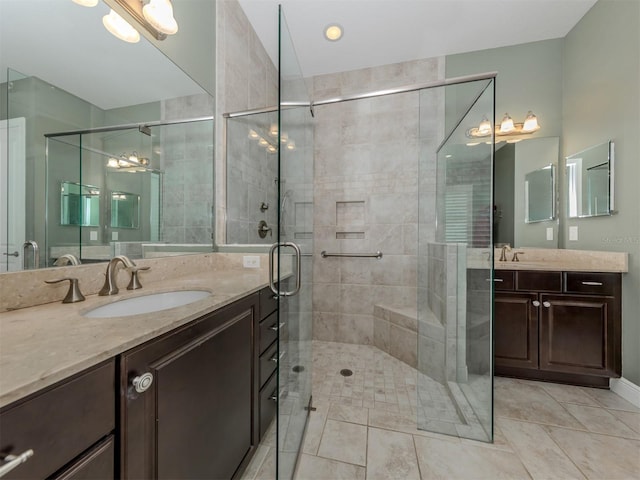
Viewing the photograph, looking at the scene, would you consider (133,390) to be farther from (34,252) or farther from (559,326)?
(559,326)

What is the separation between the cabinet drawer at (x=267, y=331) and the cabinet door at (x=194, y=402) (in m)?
0.09

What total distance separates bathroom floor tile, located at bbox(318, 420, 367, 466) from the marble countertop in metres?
0.99

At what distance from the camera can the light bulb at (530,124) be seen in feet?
7.19

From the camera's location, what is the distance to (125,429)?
57 cm

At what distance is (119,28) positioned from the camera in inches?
43.8

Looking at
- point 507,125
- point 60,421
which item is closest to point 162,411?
point 60,421

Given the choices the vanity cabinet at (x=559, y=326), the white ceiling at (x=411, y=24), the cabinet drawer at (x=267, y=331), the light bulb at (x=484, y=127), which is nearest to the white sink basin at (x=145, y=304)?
the cabinet drawer at (x=267, y=331)

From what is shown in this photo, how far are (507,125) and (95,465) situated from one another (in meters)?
3.20

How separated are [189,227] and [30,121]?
34.6 inches

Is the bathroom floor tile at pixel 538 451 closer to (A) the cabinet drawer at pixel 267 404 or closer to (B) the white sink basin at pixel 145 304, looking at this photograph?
(A) the cabinet drawer at pixel 267 404

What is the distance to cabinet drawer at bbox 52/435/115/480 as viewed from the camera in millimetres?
460

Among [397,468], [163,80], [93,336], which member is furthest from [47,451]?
[163,80]

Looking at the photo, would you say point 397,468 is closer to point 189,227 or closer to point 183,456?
point 183,456

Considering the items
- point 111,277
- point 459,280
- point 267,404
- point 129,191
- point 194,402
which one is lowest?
point 267,404
